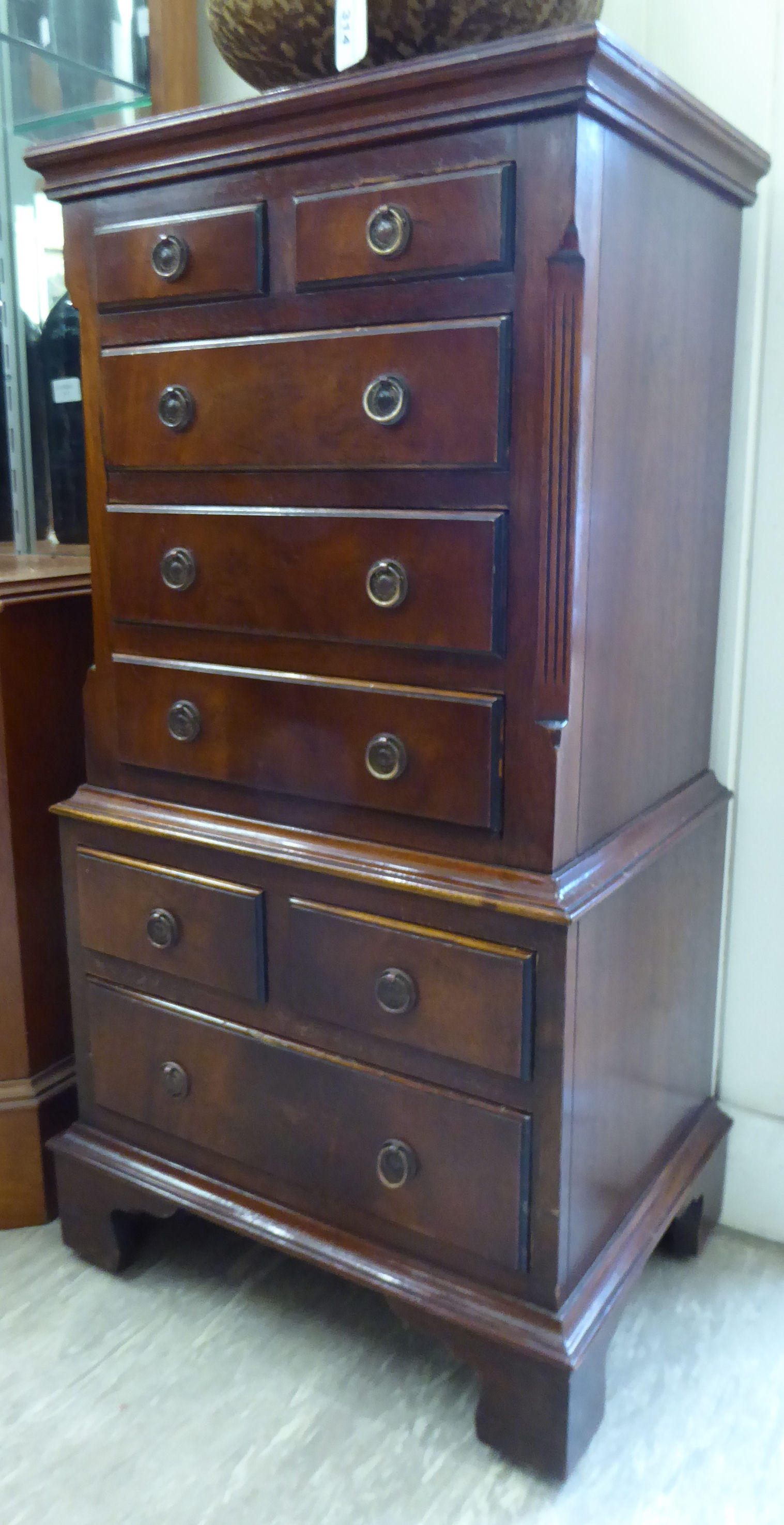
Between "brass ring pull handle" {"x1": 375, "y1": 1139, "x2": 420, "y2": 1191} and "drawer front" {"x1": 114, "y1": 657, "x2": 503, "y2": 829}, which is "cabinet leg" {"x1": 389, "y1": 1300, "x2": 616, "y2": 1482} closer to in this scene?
"brass ring pull handle" {"x1": 375, "y1": 1139, "x2": 420, "y2": 1191}

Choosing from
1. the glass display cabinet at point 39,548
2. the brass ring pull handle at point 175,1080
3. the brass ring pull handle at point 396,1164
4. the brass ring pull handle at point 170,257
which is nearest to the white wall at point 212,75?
the glass display cabinet at point 39,548

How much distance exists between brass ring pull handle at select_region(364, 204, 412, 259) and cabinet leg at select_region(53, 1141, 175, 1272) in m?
1.14

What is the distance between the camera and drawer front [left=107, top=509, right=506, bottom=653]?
108 centimetres

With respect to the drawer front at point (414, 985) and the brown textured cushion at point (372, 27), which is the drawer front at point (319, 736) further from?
the brown textured cushion at point (372, 27)

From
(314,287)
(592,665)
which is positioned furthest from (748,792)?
(314,287)

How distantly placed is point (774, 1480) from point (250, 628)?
41.4 inches

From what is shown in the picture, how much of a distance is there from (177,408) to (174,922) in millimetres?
585

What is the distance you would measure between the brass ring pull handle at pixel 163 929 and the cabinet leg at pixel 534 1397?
1.57ft

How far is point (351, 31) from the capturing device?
3.56ft

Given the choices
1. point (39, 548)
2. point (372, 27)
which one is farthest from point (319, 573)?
point (39, 548)

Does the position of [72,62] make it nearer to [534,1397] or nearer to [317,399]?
[317,399]

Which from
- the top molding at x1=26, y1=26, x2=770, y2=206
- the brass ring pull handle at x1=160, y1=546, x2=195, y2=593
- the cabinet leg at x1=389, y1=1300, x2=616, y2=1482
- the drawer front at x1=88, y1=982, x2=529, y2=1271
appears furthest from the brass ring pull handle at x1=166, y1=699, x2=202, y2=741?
the cabinet leg at x1=389, y1=1300, x2=616, y2=1482

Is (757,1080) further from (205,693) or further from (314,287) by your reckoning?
(314,287)

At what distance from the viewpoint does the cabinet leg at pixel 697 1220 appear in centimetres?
153
